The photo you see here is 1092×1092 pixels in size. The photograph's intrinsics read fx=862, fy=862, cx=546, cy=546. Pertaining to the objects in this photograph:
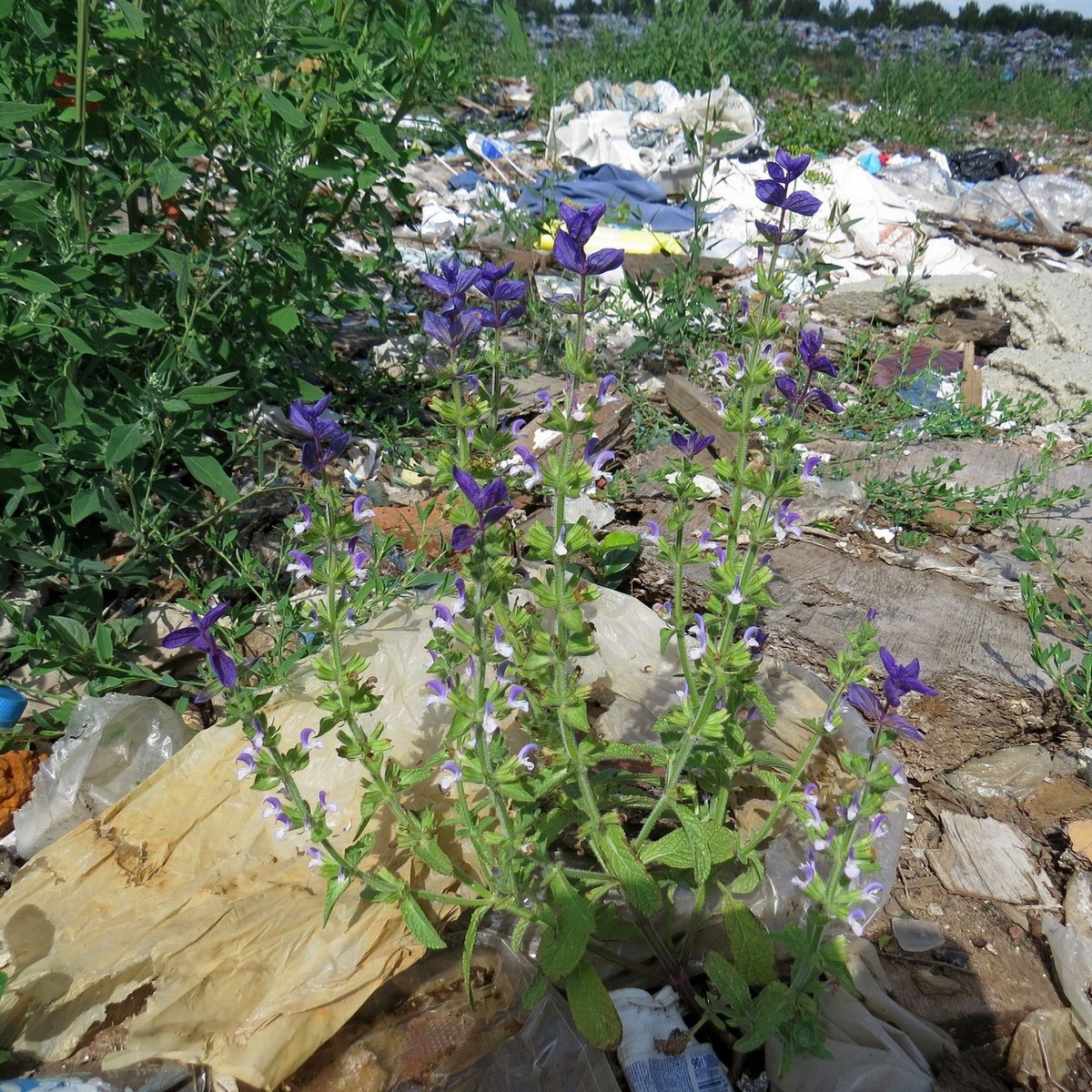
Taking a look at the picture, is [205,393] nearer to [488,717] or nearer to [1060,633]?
[488,717]

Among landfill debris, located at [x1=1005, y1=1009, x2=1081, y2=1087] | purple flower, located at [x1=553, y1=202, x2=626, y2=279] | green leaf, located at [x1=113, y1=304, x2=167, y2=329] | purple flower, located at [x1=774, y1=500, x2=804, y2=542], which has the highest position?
purple flower, located at [x1=553, y1=202, x2=626, y2=279]

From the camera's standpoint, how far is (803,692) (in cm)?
230

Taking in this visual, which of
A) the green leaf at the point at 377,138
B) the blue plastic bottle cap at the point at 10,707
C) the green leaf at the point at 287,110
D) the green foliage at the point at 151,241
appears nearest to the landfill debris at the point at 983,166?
the green foliage at the point at 151,241

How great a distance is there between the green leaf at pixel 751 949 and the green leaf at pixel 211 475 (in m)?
1.73

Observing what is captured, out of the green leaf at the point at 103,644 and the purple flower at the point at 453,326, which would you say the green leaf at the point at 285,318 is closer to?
the green leaf at the point at 103,644

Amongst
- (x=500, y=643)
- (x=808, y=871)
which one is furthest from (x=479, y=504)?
(x=808, y=871)

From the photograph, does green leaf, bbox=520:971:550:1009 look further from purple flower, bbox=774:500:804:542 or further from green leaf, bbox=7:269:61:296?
green leaf, bbox=7:269:61:296

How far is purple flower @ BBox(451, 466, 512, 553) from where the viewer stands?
1.25m

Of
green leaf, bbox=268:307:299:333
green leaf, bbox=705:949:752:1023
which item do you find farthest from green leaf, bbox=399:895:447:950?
green leaf, bbox=268:307:299:333

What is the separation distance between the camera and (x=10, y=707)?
233 centimetres

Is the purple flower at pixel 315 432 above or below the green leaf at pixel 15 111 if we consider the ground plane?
below

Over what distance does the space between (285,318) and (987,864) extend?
2.68 m

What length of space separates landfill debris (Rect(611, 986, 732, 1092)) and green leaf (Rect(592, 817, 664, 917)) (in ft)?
0.84

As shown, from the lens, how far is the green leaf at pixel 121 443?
2.28 meters
